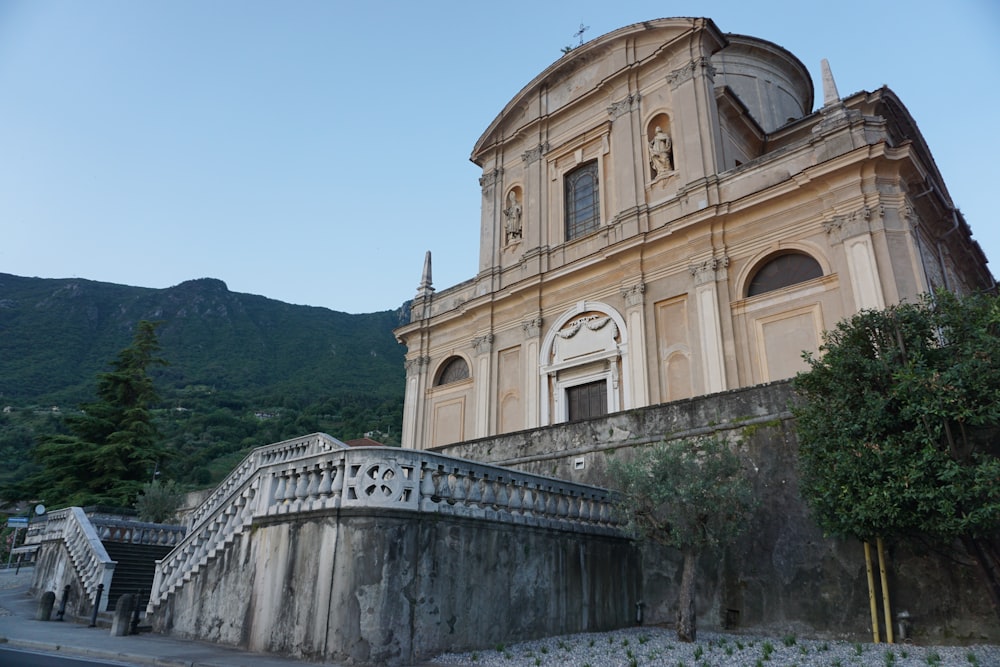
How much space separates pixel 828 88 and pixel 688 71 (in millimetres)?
4302

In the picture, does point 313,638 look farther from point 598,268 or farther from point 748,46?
point 748,46

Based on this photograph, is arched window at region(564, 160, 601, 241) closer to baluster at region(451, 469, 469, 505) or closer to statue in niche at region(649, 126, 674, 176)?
statue in niche at region(649, 126, 674, 176)

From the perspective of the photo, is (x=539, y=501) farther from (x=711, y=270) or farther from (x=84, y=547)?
(x=84, y=547)

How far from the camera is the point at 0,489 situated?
23.2 meters

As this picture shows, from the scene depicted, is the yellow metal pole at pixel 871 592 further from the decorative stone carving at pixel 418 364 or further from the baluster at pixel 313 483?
the decorative stone carving at pixel 418 364

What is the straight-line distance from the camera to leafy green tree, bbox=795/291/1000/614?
655 centimetres

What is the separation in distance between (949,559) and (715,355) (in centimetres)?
806

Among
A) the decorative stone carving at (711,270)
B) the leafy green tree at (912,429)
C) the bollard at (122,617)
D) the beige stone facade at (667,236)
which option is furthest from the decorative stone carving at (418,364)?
the leafy green tree at (912,429)

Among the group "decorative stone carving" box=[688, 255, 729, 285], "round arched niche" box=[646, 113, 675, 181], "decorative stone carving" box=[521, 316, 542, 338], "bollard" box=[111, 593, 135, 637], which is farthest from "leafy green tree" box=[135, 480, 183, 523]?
"round arched niche" box=[646, 113, 675, 181]

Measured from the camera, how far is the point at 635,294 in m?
17.2

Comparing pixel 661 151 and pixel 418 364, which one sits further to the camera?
pixel 418 364

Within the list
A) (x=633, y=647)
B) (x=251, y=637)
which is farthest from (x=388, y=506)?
(x=633, y=647)

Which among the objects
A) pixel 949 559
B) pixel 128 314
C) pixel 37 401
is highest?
pixel 128 314

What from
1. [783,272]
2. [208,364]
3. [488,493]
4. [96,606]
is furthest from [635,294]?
[208,364]
